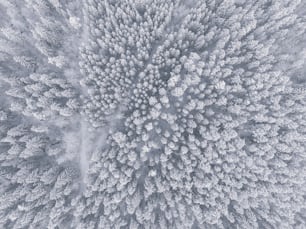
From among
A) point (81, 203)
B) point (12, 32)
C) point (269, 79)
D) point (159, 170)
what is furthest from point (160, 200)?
point (12, 32)

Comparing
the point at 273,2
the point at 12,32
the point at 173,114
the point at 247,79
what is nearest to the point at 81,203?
the point at 173,114

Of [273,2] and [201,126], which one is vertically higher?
[273,2]

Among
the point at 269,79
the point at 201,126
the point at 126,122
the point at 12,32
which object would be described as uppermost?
the point at 269,79

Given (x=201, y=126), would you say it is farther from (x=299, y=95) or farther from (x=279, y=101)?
(x=299, y=95)

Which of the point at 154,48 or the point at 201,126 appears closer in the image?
the point at 201,126

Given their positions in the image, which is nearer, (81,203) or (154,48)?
(81,203)

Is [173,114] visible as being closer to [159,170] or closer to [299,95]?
[159,170]
